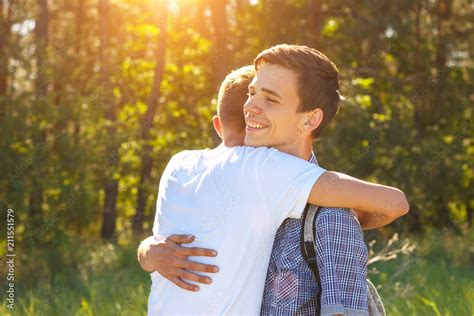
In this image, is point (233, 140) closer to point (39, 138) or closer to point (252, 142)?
point (252, 142)

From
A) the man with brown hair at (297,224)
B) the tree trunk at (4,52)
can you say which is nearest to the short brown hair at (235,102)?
the man with brown hair at (297,224)

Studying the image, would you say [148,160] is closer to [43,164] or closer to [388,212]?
[43,164]

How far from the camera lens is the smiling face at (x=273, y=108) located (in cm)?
299

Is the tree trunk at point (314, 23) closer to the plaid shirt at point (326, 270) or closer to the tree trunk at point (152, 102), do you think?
the tree trunk at point (152, 102)

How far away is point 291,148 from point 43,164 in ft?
43.0

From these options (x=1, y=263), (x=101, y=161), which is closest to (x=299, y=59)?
(x=1, y=263)

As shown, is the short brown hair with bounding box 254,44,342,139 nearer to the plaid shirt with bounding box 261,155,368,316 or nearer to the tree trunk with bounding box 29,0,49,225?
the plaid shirt with bounding box 261,155,368,316

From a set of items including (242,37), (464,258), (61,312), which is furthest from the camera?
(242,37)

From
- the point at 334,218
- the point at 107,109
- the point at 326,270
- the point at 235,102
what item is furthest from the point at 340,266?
the point at 107,109

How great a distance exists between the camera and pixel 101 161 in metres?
17.5

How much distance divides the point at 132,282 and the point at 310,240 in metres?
7.69

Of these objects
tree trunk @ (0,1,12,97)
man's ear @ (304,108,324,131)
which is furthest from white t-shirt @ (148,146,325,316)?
tree trunk @ (0,1,12,97)

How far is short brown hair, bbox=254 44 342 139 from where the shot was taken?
116 inches

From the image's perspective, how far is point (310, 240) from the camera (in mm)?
2766
